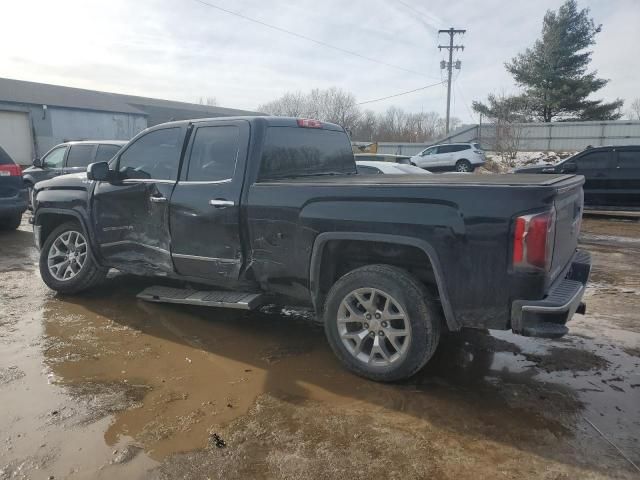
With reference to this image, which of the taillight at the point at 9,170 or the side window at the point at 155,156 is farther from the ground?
the side window at the point at 155,156

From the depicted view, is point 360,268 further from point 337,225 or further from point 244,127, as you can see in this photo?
point 244,127

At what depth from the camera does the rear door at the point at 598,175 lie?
1241 cm

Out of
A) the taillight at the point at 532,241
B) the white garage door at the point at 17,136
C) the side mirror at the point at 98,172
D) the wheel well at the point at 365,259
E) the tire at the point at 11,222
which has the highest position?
the white garage door at the point at 17,136

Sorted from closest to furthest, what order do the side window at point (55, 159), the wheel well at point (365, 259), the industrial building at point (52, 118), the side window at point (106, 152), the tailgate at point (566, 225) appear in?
the tailgate at point (566, 225)
the wheel well at point (365, 259)
the side window at point (106, 152)
the side window at point (55, 159)
the industrial building at point (52, 118)

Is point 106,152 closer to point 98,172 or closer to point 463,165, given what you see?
point 98,172

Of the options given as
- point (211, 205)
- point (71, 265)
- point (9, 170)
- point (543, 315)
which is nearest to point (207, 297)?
point (211, 205)

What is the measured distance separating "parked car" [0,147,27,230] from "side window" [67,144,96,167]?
5.97 ft

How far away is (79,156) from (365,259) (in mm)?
9392

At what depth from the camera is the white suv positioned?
2475 centimetres

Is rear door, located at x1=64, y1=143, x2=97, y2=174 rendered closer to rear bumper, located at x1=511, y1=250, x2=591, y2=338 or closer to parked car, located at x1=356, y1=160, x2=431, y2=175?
parked car, located at x1=356, y1=160, x2=431, y2=175

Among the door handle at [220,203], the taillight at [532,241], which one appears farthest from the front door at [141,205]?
the taillight at [532,241]

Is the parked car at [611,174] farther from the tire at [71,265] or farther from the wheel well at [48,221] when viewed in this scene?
the wheel well at [48,221]

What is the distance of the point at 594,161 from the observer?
41.3 ft

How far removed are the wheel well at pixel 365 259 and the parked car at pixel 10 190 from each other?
7.64 metres
